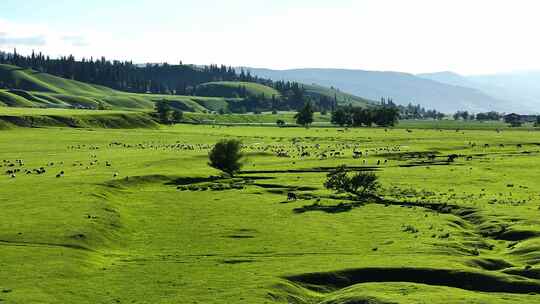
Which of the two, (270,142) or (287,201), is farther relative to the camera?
(270,142)

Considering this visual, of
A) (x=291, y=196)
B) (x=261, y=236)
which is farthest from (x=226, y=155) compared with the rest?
(x=261, y=236)

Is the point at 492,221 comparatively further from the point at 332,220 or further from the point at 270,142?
the point at 270,142

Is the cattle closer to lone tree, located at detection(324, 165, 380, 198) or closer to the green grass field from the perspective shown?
the green grass field

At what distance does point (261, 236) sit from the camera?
69.2 meters

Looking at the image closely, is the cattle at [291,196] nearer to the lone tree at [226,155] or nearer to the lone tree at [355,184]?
the lone tree at [355,184]

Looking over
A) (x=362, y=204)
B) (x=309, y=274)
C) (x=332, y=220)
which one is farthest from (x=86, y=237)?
(x=362, y=204)

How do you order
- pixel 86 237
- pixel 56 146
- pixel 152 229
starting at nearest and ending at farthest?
pixel 86 237, pixel 152 229, pixel 56 146

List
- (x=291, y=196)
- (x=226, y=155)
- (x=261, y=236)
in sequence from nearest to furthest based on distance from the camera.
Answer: (x=261, y=236), (x=291, y=196), (x=226, y=155)

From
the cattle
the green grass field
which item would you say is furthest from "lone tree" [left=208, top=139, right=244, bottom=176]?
the cattle

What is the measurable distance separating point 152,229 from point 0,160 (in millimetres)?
69863

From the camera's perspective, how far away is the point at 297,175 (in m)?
118

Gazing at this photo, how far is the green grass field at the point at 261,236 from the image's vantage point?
50.5 metres

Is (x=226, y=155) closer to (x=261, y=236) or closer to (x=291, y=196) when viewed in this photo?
(x=291, y=196)

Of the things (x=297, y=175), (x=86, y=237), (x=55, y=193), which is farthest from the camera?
(x=297, y=175)
